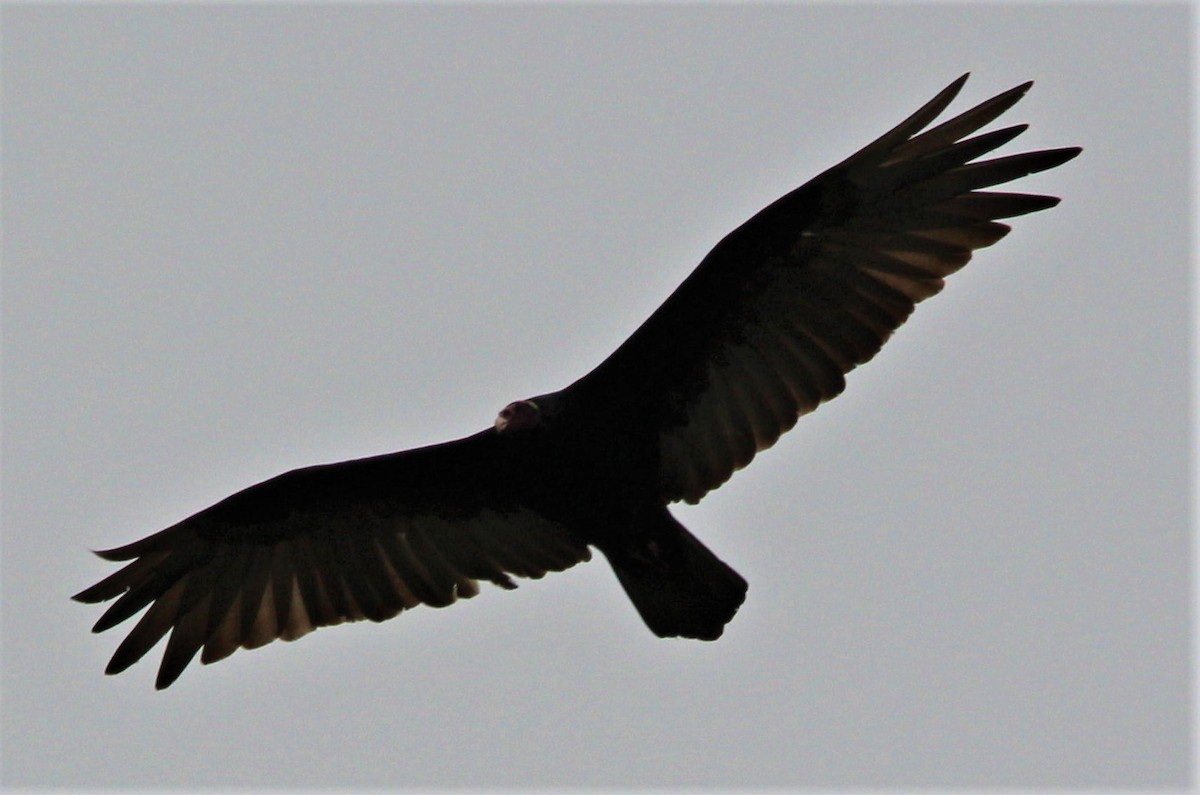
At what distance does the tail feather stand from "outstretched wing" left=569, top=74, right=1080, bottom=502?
0.81 ft

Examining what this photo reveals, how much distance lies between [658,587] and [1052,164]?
8.43ft

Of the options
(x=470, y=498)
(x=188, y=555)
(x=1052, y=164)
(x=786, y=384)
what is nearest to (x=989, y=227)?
(x=1052, y=164)

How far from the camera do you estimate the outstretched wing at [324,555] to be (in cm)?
885

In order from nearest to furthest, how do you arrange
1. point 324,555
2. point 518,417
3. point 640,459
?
point 518,417 → point 640,459 → point 324,555

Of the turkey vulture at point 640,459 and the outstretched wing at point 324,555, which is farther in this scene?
the outstretched wing at point 324,555

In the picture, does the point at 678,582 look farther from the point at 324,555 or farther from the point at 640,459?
the point at 324,555

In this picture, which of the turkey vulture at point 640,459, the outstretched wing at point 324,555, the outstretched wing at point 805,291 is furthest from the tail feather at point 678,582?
the outstretched wing at point 324,555

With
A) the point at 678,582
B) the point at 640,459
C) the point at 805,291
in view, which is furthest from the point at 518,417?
the point at 805,291

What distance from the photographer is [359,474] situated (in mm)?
8867

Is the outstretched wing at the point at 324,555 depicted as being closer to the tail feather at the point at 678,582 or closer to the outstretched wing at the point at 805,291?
the tail feather at the point at 678,582

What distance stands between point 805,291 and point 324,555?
2717 mm

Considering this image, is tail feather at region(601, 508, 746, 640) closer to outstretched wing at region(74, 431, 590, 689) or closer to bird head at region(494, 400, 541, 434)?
outstretched wing at region(74, 431, 590, 689)

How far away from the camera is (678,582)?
8461mm

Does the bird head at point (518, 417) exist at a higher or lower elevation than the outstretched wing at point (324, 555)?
higher
